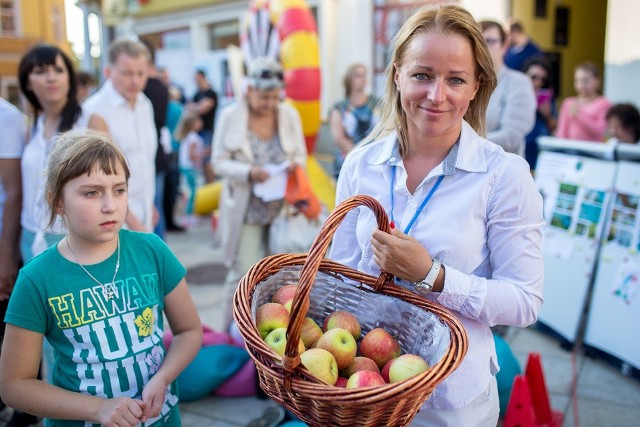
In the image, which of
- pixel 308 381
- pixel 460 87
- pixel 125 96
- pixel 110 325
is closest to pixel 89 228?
pixel 110 325

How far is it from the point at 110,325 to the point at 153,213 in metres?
2.02

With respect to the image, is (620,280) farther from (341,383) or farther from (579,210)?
(341,383)

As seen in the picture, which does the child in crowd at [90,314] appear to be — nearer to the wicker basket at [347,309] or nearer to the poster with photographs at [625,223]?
the wicker basket at [347,309]

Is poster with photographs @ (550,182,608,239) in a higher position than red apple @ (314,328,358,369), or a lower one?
lower

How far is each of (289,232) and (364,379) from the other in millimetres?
2636

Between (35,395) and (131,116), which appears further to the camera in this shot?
(131,116)

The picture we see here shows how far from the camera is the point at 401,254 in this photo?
1409 millimetres

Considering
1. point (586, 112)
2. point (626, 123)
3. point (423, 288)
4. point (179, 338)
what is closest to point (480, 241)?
point (423, 288)

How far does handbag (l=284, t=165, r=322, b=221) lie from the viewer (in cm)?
387

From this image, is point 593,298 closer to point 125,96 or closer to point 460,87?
point 460,87

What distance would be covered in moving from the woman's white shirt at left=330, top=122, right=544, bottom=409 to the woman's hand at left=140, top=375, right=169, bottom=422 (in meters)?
0.83

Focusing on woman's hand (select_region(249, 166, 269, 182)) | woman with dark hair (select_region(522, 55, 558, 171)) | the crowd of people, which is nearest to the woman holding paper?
woman's hand (select_region(249, 166, 269, 182))

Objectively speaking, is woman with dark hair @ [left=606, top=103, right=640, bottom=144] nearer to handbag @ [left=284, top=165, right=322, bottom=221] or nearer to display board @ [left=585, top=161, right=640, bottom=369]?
display board @ [left=585, top=161, right=640, bottom=369]

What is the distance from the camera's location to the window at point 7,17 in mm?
15750
